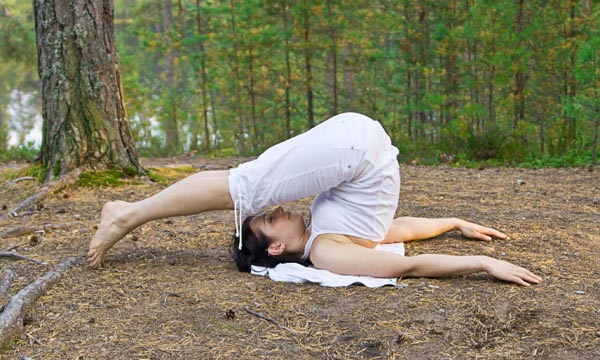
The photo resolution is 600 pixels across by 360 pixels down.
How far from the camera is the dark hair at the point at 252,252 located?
297cm

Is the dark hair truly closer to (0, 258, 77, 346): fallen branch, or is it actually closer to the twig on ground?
(0, 258, 77, 346): fallen branch

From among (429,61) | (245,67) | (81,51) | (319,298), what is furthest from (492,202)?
(245,67)

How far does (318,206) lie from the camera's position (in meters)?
2.99

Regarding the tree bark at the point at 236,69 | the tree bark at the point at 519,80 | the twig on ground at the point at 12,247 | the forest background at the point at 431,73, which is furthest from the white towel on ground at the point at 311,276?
the tree bark at the point at 236,69

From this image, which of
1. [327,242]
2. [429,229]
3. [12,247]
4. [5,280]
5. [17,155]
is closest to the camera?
[5,280]

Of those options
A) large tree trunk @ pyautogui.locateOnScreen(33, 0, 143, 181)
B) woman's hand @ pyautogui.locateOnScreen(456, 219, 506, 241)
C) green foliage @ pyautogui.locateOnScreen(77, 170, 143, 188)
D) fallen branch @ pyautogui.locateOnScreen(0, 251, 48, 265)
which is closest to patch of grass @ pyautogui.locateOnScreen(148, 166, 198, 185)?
green foliage @ pyautogui.locateOnScreen(77, 170, 143, 188)

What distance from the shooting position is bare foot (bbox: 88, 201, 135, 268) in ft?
9.42

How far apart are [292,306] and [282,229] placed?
587mm

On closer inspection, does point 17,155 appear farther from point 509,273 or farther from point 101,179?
point 509,273

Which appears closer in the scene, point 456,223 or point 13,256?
point 13,256

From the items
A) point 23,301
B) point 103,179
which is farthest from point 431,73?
point 23,301

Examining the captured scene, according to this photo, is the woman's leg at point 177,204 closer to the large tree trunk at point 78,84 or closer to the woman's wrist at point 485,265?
the woman's wrist at point 485,265

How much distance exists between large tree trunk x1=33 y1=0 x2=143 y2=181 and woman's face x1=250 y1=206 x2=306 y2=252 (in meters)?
2.53

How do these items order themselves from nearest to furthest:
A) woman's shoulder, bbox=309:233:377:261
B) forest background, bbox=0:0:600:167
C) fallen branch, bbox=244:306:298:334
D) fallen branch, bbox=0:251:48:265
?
fallen branch, bbox=244:306:298:334
woman's shoulder, bbox=309:233:377:261
fallen branch, bbox=0:251:48:265
forest background, bbox=0:0:600:167
